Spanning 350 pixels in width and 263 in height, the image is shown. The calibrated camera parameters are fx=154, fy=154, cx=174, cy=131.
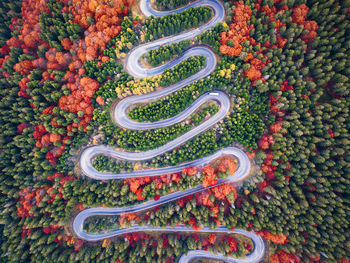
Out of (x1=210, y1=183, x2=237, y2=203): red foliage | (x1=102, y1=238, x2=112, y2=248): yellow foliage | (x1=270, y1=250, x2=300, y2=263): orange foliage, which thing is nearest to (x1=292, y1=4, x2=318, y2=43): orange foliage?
(x1=210, y1=183, x2=237, y2=203): red foliage

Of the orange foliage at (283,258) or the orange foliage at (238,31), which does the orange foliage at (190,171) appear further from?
the orange foliage at (238,31)

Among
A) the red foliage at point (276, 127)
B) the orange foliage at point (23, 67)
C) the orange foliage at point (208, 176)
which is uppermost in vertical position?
the orange foliage at point (23, 67)

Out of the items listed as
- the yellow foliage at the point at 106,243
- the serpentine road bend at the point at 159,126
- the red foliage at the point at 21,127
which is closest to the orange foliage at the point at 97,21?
the serpentine road bend at the point at 159,126

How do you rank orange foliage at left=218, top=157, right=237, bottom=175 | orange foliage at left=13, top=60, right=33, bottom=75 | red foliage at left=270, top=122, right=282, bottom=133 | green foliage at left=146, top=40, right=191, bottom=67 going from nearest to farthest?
red foliage at left=270, top=122, right=282, bottom=133
orange foliage at left=218, top=157, right=237, bottom=175
green foliage at left=146, top=40, right=191, bottom=67
orange foliage at left=13, top=60, right=33, bottom=75

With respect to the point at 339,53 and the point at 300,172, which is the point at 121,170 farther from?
the point at 339,53

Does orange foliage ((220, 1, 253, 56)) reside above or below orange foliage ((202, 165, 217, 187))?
above

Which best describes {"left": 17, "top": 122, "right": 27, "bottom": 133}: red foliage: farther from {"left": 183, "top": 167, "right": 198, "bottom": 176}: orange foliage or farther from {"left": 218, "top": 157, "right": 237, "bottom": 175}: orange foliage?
{"left": 218, "top": 157, "right": 237, "bottom": 175}: orange foliage

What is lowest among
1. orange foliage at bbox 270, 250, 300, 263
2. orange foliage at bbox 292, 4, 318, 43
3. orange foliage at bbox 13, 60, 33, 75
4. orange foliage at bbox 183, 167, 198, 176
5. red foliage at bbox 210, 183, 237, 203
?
orange foliage at bbox 270, 250, 300, 263

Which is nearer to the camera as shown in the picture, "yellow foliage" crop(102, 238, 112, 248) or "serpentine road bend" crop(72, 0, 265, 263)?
"yellow foliage" crop(102, 238, 112, 248)
